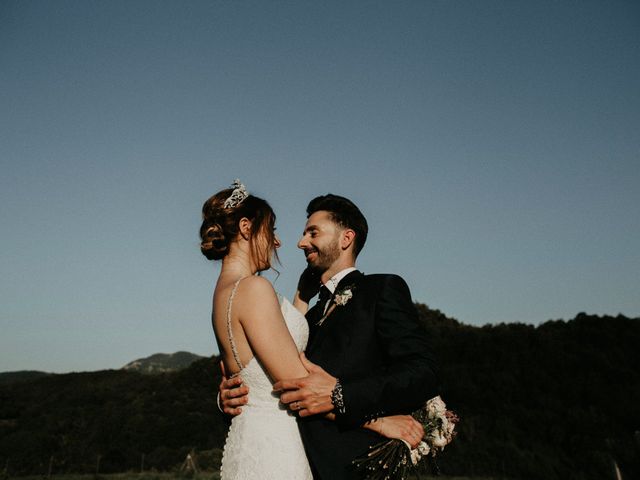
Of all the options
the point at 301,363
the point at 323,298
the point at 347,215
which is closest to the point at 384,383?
the point at 301,363

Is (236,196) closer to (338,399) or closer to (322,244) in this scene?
(322,244)

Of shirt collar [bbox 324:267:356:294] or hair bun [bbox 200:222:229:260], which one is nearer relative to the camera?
hair bun [bbox 200:222:229:260]

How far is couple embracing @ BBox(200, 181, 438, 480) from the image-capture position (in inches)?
105

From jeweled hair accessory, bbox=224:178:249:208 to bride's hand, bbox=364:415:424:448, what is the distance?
5.47 feet

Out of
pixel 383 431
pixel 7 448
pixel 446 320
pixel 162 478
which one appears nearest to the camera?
pixel 383 431

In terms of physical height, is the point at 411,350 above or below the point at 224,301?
below

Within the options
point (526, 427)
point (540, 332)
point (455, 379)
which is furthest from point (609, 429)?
point (540, 332)

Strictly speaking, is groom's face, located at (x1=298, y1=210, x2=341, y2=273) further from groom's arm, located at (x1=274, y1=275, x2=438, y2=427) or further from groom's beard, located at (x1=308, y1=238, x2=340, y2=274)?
groom's arm, located at (x1=274, y1=275, x2=438, y2=427)

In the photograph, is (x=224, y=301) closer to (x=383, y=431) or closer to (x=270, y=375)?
(x=270, y=375)

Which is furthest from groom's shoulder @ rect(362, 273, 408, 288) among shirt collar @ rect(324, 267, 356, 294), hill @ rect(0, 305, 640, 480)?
hill @ rect(0, 305, 640, 480)

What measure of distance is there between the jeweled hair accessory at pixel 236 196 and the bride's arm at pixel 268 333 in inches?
28.1

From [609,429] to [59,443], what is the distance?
31.9 meters

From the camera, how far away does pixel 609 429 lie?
2164cm

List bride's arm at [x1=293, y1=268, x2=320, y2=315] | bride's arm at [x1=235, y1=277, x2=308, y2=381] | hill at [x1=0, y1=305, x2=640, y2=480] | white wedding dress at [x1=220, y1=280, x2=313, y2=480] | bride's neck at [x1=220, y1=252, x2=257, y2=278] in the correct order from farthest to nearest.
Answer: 1. hill at [x1=0, y1=305, x2=640, y2=480]
2. bride's arm at [x1=293, y1=268, x2=320, y2=315]
3. bride's neck at [x1=220, y1=252, x2=257, y2=278]
4. white wedding dress at [x1=220, y1=280, x2=313, y2=480]
5. bride's arm at [x1=235, y1=277, x2=308, y2=381]
